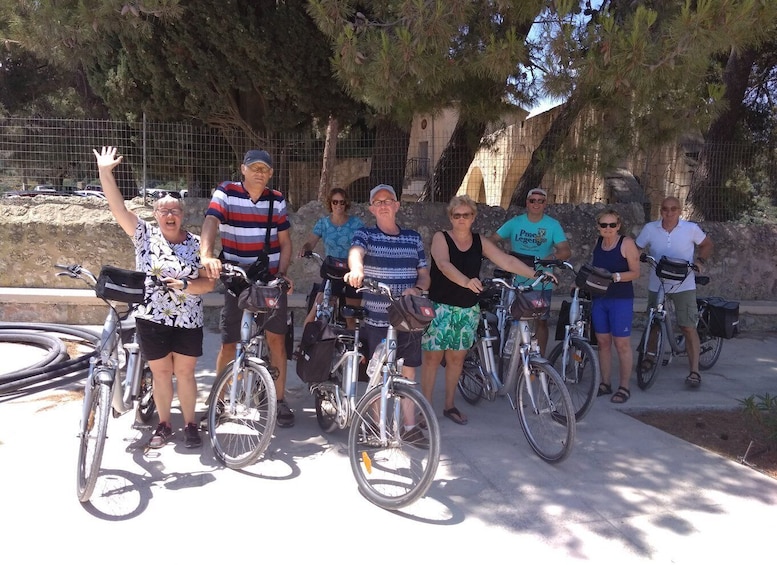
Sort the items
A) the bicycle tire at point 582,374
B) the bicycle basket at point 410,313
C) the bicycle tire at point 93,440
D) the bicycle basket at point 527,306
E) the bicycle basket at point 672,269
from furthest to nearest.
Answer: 1. the bicycle basket at point 672,269
2. the bicycle tire at point 582,374
3. the bicycle basket at point 527,306
4. the bicycle basket at point 410,313
5. the bicycle tire at point 93,440

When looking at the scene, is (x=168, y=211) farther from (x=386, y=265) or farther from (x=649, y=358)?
(x=649, y=358)

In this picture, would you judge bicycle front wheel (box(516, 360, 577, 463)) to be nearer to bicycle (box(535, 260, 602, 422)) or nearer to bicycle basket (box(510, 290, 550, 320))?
bicycle basket (box(510, 290, 550, 320))

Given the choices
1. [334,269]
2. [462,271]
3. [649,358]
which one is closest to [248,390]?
[334,269]

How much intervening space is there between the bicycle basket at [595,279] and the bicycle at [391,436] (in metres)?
1.98

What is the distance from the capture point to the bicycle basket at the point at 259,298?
370 cm

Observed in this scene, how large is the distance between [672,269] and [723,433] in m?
1.49

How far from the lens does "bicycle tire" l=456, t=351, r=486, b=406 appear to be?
4.83 m

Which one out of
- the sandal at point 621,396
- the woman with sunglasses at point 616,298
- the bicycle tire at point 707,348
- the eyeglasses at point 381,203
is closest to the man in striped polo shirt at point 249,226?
the eyeglasses at point 381,203

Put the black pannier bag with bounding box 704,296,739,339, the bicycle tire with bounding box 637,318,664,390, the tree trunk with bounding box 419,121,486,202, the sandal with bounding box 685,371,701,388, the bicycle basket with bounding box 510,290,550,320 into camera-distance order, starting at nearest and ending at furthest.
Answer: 1. the bicycle basket with bounding box 510,290,550,320
2. the bicycle tire with bounding box 637,318,664,390
3. the sandal with bounding box 685,371,701,388
4. the black pannier bag with bounding box 704,296,739,339
5. the tree trunk with bounding box 419,121,486,202

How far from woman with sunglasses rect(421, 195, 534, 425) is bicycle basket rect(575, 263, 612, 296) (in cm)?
83

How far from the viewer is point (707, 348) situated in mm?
6520

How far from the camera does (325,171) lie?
9062 millimetres

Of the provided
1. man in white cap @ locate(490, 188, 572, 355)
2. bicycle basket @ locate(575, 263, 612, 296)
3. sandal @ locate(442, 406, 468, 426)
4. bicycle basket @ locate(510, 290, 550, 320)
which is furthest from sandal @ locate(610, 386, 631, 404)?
bicycle basket @ locate(510, 290, 550, 320)

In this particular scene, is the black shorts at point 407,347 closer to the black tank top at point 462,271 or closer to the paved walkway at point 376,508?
the black tank top at point 462,271
